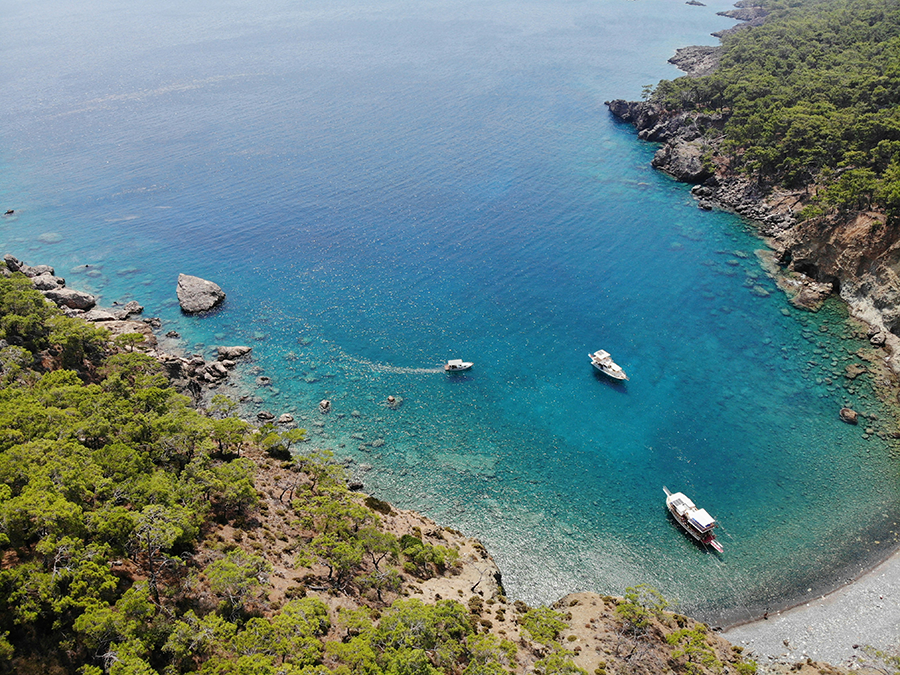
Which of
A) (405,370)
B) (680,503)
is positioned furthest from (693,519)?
(405,370)

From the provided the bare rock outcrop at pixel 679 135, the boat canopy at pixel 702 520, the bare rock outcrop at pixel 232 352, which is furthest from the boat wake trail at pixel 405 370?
Answer: the bare rock outcrop at pixel 679 135

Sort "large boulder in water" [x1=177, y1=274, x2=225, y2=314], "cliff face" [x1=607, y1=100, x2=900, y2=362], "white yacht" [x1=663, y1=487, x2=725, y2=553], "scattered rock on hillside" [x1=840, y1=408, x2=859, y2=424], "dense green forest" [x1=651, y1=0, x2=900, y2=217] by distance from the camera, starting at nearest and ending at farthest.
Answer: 1. "white yacht" [x1=663, y1=487, x2=725, y2=553]
2. "scattered rock on hillside" [x1=840, y1=408, x2=859, y2=424]
3. "cliff face" [x1=607, y1=100, x2=900, y2=362]
4. "large boulder in water" [x1=177, y1=274, x2=225, y2=314]
5. "dense green forest" [x1=651, y1=0, x2=900, y2=217]

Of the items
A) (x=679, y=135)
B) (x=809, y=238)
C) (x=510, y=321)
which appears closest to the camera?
(x=510, y=321)

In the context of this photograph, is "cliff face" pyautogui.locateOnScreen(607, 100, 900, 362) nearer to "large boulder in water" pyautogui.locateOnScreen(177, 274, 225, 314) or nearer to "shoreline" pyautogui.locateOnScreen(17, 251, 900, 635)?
"shoreline" pyautogui.locateOnScreen(17, 251, 900, 635)

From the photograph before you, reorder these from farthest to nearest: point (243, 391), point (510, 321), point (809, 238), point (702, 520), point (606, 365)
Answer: point (809, 238), point (510, 321), point (606, 365), point (243, 391), point (702, 520)

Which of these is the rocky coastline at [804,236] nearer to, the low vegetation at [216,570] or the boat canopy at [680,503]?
the boat canopy at [680,503]

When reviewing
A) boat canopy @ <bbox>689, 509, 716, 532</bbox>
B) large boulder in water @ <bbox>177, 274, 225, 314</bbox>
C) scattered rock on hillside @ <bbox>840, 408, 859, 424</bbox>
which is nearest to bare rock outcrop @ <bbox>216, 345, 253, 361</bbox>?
large boulder in water @ <bbox>177, 274, 225, 314</bbox>

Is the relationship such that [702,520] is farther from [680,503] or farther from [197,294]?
[197,294]

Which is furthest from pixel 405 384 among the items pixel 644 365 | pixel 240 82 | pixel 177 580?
pixel 240 82
